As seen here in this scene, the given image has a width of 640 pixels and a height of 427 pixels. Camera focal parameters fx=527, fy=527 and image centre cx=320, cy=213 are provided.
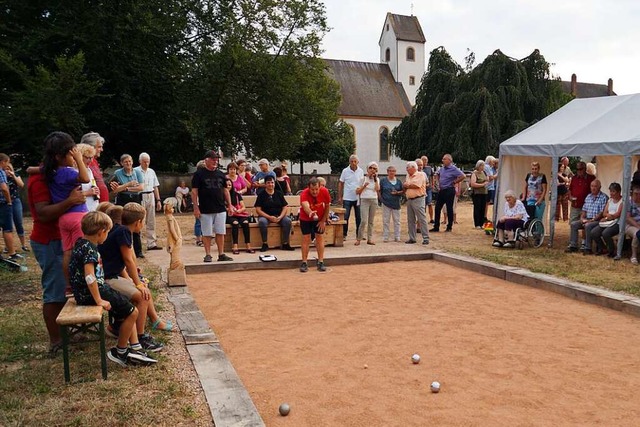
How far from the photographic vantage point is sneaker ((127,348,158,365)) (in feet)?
13.8

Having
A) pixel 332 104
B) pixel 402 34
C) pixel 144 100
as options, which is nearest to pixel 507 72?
pixel 332 104

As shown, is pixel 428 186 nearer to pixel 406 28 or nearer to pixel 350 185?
pixel 350 185

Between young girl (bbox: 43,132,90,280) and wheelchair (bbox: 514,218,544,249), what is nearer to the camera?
young girl (bbox: 43,132,90,280)

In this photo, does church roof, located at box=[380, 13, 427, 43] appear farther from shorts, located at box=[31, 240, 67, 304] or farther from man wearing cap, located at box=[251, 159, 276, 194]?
shorts, located at box=[31, 240, 67, 304]

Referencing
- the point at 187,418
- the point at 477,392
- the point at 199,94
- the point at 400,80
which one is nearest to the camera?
the point at 187,418

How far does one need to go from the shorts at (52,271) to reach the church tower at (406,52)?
58.2 m

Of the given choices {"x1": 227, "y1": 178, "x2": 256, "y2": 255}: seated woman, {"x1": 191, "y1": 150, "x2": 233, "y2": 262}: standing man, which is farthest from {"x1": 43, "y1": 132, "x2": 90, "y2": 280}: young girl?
{"x1": 227, "y1": 178, "x2": 256, "y2": 255}: seated woman

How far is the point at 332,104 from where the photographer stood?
91.4ft

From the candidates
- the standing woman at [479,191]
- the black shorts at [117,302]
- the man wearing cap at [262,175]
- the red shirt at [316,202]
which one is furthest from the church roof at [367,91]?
the black shorts at [117,302]

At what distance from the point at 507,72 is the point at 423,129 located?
573 centimetres

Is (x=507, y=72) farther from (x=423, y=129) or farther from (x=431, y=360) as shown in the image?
(x=431, y=360)

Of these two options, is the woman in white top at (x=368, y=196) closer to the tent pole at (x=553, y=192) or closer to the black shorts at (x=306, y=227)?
the black shorts at (x=306, y=227)

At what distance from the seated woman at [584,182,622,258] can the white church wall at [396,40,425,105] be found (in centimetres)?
5216

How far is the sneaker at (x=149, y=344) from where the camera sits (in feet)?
Result: 14.9
